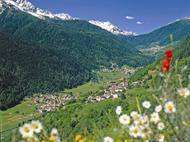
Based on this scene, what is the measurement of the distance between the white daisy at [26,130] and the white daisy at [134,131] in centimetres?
114

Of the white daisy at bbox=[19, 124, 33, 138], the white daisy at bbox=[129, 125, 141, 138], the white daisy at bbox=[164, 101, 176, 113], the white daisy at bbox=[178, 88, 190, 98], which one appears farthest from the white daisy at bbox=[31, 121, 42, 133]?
the white daisy at bbox=[178, 88, 190, 98]

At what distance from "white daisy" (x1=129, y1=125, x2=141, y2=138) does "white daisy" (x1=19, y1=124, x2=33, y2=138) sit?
44.9 inches

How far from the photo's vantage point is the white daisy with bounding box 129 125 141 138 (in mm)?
5225

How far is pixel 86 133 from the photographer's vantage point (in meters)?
5.76

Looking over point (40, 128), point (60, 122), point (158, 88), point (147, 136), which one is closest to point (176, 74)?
point (158, 88)

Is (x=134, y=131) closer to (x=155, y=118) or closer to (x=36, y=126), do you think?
(x=155, y=118)

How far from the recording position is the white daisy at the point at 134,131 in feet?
17.1

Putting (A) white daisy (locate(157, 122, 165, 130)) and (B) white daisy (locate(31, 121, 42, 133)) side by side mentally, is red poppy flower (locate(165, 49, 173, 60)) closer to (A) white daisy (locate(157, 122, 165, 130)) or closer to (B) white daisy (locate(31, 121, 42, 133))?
(A) white daisy (locate(157, 122, 165, 130))

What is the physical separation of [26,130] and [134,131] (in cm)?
122

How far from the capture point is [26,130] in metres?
5.04

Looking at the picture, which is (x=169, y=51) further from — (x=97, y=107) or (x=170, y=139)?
(x=97, y=107)

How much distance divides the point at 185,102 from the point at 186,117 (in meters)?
0.37

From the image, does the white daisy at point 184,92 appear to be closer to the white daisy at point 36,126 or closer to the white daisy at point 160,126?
the white daisy at point 160,126

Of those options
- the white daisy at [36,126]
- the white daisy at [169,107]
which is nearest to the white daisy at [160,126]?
the white daisy at [169,107]
